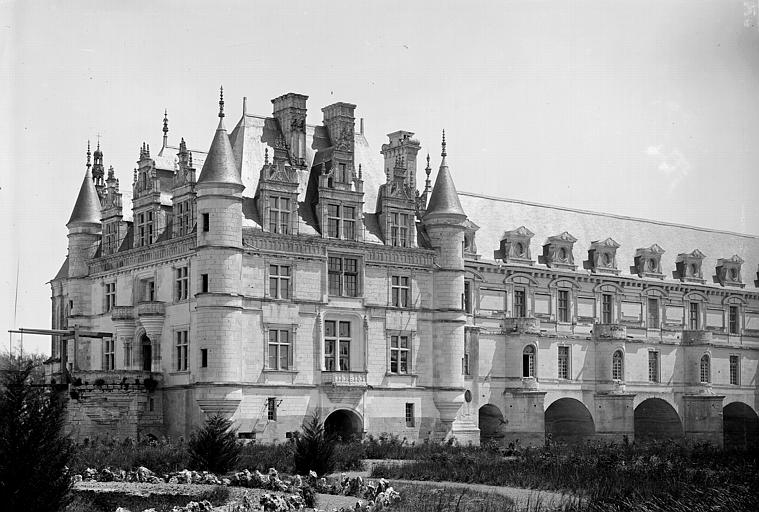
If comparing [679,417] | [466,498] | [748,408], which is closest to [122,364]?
→ [466,498]

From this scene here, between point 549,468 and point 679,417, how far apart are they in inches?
1292

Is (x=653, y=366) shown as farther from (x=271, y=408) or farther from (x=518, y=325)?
(x=271, y=408)

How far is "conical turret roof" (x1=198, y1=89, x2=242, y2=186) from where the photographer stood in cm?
4566

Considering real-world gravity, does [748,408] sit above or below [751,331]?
below

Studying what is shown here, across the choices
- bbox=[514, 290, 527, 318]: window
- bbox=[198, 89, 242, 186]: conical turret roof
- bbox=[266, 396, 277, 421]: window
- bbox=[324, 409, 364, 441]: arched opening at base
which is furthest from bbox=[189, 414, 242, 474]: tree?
bbox=[514, 290, 527, 318]: window

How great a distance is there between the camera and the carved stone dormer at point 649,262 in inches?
2530

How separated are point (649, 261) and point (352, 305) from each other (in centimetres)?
2173

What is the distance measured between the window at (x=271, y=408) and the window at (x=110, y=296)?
9480 mm

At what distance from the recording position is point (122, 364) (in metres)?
50.0

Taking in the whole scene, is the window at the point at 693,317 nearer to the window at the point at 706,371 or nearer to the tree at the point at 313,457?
the window at the point at 706,371

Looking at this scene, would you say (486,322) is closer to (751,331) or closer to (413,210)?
(413,210)

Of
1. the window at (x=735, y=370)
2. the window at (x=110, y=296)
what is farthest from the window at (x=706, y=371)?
the window at (x=110, y=296)

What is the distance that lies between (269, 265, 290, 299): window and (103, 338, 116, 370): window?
28.0ft

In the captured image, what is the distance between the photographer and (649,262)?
64.7 m
